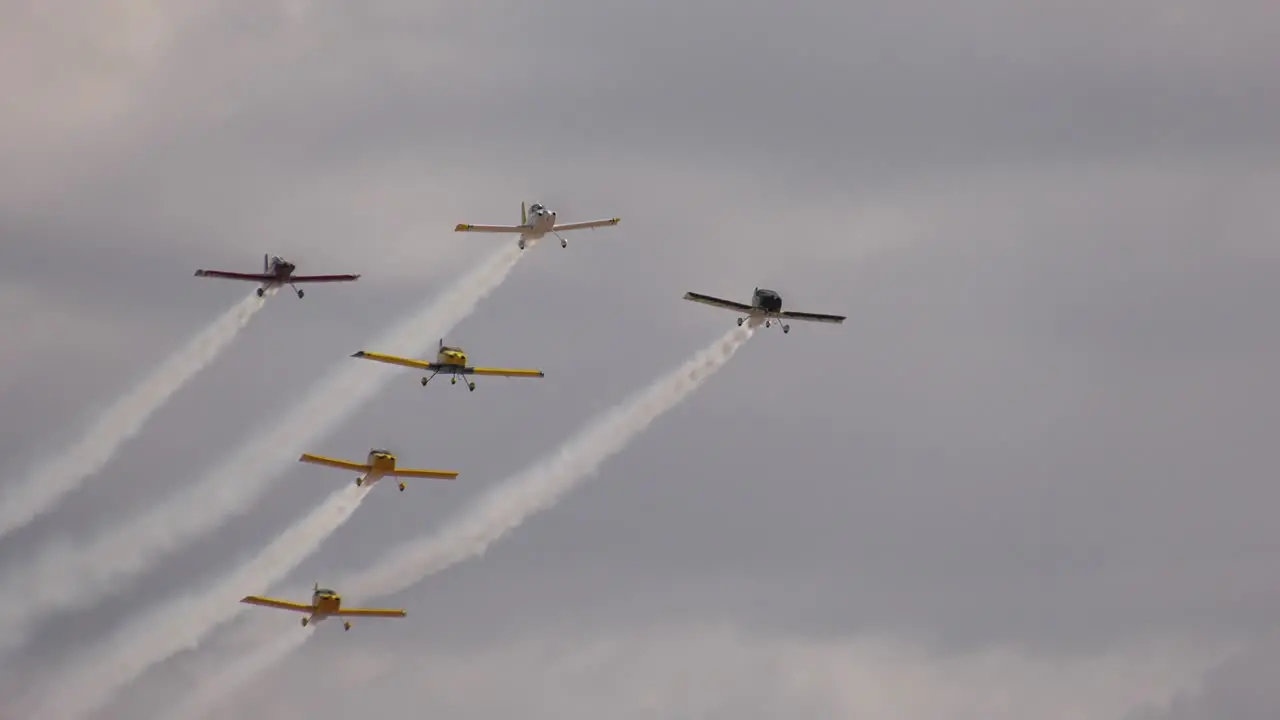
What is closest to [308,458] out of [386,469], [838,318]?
[386,469]

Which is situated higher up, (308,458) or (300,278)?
(300,278)

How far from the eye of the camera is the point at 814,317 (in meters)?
174

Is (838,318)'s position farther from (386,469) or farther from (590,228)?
(386,469)

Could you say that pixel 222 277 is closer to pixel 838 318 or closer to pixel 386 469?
pixel 386 469

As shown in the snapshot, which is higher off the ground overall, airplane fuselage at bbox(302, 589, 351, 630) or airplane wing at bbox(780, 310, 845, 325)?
airplane wing at bbox(780, 310, 845, 325)

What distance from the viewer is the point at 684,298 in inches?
6555

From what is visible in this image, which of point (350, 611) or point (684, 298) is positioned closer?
point (684, 298)

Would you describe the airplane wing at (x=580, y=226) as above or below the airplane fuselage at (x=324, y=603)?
above

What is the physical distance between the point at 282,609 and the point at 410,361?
21.0 metres

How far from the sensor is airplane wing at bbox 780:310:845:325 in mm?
172375

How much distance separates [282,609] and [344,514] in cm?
845

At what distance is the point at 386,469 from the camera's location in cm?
17650

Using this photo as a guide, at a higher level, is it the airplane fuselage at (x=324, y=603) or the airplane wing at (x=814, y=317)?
the airplane wing at (x=814, y=317)

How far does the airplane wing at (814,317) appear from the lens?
172375mm
